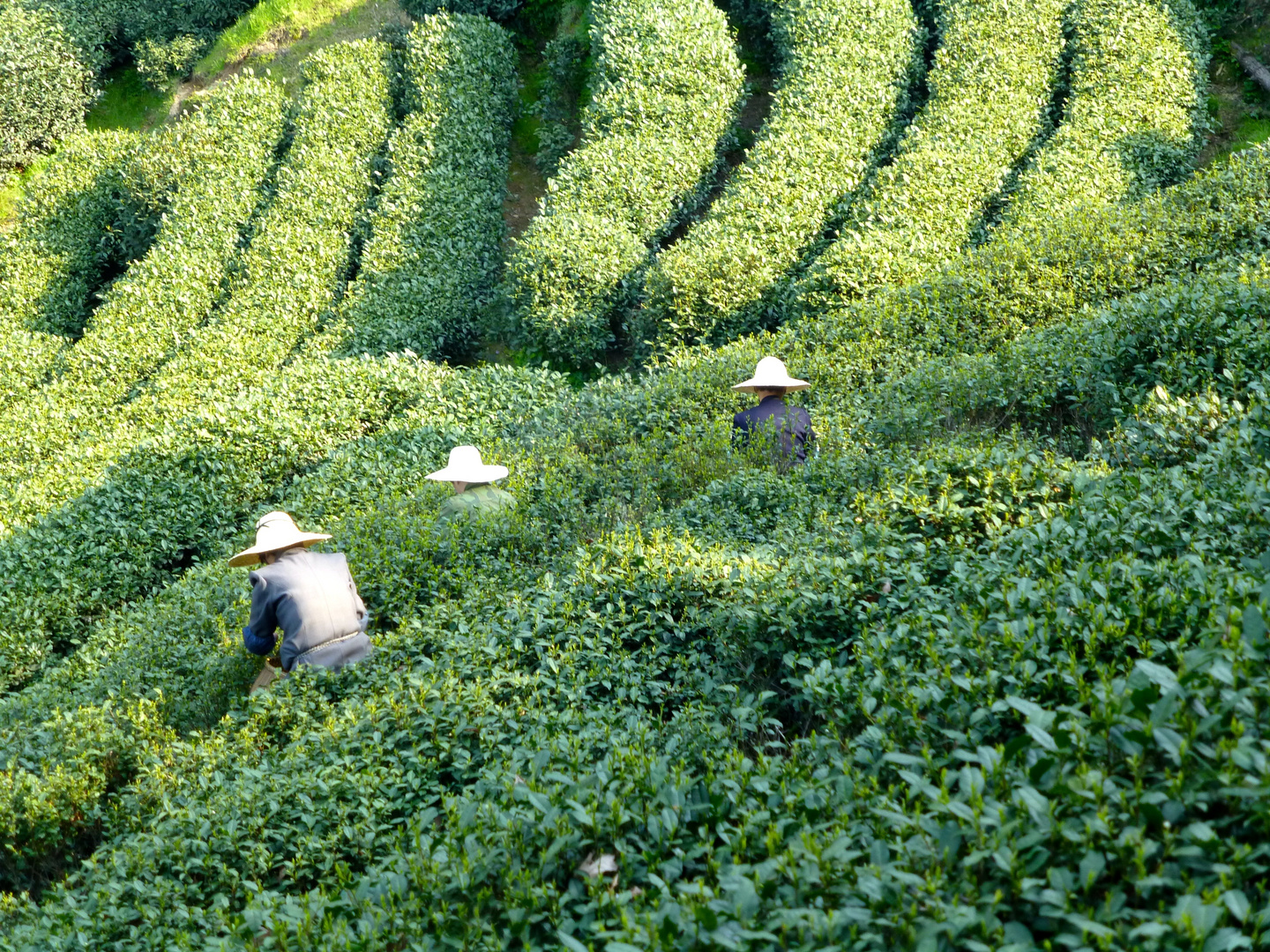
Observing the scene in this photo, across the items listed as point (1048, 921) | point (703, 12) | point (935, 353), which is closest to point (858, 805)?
point (1048, 921)

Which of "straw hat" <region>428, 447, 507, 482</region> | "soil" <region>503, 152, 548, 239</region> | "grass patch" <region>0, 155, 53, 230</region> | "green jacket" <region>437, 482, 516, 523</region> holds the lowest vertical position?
"green jacket" <region>437, 482, 516, 523</region>

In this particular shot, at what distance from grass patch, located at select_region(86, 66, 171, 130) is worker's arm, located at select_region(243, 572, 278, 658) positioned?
80.9ft

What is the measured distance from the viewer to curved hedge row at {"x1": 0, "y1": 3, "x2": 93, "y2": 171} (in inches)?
1032

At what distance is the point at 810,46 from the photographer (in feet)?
61.4

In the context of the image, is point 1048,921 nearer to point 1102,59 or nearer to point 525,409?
point 525,409

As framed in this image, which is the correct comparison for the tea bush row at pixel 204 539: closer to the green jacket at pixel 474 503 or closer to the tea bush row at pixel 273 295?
the green jacket at pixel 474 503

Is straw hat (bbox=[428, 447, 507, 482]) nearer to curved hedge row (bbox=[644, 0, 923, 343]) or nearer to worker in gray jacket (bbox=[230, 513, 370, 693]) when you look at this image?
worker in gray jacket (bbox=[230, 513, 370, 693])

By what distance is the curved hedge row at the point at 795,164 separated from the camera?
13867mm

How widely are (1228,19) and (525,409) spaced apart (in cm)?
1491

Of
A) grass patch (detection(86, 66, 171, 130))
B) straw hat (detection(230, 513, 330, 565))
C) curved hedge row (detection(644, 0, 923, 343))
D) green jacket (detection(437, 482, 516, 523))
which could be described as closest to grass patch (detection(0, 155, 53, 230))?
grass patch (detection(86, 66, 171, 130))

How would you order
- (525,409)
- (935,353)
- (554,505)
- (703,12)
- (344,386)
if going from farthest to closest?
(703,12) → (344,386) → (525,409) → (935,353) → (554,505)

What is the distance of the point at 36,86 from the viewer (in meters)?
26.5

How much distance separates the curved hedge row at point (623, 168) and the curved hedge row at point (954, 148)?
3.39 m

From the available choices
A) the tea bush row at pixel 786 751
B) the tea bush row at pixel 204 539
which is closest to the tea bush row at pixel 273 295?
the tea bush row at pixel 204 539
